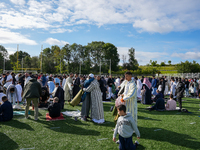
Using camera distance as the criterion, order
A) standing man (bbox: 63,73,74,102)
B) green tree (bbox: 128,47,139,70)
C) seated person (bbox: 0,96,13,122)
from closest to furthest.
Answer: seated person (bbox: 0,96,13,122) → standing man (bbox: 63,73,74,102) → green tree (bbox: 128,47,139,70)

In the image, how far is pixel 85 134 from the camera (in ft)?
17.9

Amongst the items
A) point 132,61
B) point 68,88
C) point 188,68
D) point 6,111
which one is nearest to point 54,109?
point 6,111

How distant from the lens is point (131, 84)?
5.29 m

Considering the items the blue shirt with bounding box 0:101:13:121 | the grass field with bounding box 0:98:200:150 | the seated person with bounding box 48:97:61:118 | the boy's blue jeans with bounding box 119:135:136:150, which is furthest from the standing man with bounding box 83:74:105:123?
the blue shirt with bounding box 0:101:13:121

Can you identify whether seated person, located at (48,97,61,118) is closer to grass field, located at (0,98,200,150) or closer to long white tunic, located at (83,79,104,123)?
grass field, located at (0,98,200,150)

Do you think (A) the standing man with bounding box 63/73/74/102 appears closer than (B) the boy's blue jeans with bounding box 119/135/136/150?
No

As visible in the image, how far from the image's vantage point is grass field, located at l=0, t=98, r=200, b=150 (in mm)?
4562

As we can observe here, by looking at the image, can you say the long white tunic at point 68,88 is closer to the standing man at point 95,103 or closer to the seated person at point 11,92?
the seated person at point 11,92

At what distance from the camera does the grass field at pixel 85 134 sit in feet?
15.0

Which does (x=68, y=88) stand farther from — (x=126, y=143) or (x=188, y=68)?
(x=188, y=68)

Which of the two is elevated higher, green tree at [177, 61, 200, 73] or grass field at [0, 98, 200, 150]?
green tree at [177, 61, 200, 73]

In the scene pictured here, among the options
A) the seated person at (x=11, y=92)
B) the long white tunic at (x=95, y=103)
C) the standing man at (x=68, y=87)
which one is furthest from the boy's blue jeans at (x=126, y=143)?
the standing man at (x=68, y=87)

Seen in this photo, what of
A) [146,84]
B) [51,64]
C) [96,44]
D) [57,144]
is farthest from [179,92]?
[51,64]

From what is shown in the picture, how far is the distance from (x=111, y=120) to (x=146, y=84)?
214 inches
